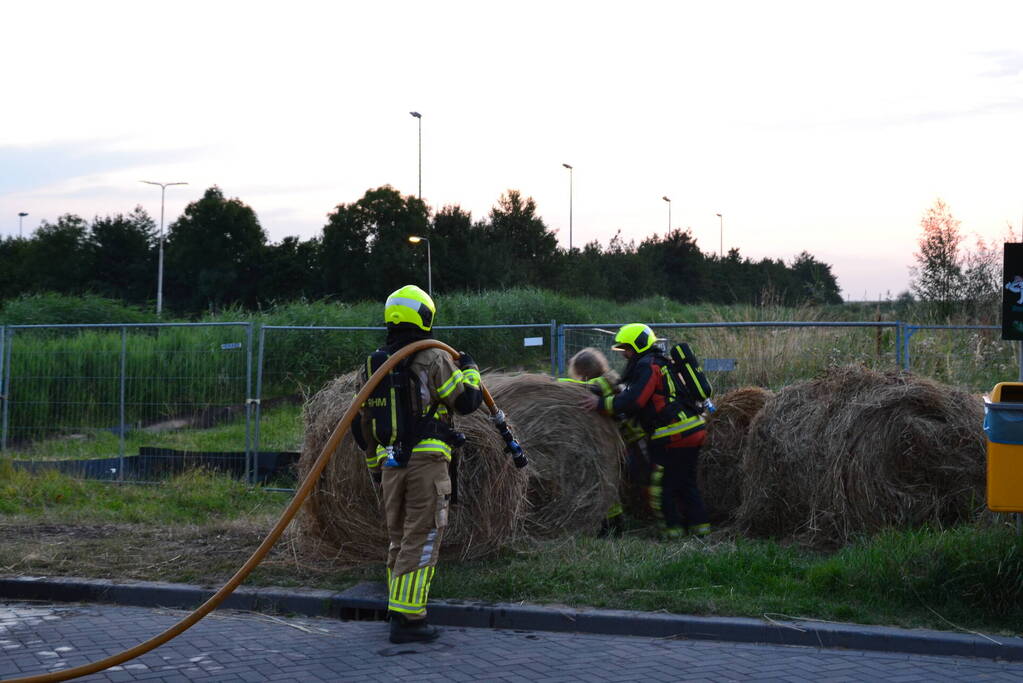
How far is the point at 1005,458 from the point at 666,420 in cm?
295

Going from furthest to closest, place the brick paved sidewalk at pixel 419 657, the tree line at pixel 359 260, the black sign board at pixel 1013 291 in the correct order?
the tree line at pixel 359 260, the black sign board at pixel 1013 291, the brick paved sidewalk at pixel 419 657

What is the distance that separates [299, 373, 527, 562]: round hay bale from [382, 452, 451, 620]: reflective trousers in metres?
1.15

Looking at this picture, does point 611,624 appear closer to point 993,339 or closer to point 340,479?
point 340,479

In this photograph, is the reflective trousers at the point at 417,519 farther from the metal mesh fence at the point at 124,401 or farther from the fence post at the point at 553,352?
the metal mesh fence at the point at 124,401

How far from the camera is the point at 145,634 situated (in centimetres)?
631

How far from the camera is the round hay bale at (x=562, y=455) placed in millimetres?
8328

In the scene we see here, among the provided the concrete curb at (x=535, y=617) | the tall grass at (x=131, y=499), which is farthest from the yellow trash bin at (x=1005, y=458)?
the tall grass at (x=131, y=499)

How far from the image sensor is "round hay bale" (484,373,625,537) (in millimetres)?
8328

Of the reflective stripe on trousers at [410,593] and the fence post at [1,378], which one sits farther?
the fence post at [1,378]

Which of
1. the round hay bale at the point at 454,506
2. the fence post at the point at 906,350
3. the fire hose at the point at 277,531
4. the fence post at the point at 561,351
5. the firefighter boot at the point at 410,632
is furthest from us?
the fence post at the point at 561,351

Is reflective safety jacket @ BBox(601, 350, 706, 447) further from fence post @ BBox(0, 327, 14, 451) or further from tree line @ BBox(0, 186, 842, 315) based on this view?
tree line @ BBox(0, 186, 842, 315)

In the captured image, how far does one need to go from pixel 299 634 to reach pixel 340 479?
5.00ft

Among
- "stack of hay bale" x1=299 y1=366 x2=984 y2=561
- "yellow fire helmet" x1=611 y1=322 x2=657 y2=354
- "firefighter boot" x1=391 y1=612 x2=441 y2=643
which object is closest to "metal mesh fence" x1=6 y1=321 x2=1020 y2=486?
"yellow fire helmet" x1=611 y1=322 x2=657 y2=354

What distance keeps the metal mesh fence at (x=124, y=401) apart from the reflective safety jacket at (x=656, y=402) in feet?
17.1
